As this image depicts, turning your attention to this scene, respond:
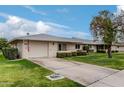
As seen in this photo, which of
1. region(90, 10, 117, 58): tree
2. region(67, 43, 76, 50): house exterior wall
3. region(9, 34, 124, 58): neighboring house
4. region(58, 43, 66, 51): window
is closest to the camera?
Result: region(9, 34, 124, 58): neighboring house

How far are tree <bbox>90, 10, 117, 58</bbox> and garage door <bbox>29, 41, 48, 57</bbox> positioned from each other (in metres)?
6.44

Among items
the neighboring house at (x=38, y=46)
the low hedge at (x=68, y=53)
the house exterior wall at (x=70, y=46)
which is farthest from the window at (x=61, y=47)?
the low hedge at (x=68, y=53)

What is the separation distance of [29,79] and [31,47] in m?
12.0

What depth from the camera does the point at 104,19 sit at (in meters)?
22.2

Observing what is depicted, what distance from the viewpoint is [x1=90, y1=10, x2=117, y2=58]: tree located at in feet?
72.3

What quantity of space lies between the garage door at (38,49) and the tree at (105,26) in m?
6.44

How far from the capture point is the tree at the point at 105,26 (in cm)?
2203

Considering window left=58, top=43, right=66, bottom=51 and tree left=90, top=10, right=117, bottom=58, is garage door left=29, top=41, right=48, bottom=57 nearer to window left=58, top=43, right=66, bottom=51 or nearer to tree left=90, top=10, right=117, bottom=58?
window left=58, top=43, right=66, bottom=51

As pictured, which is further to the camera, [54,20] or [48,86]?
[54,20]

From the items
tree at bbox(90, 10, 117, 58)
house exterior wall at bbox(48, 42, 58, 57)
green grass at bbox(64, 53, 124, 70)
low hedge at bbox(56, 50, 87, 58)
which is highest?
tree at bbox(90, 10, 117, 58)

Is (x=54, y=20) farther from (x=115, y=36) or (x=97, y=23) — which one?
(x=115, y=36)

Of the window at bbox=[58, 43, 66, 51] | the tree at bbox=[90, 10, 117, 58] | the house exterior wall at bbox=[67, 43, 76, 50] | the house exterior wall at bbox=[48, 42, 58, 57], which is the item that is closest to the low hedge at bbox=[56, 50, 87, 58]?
the house exterior wall at bbox=[48, 42, 58, 57]
